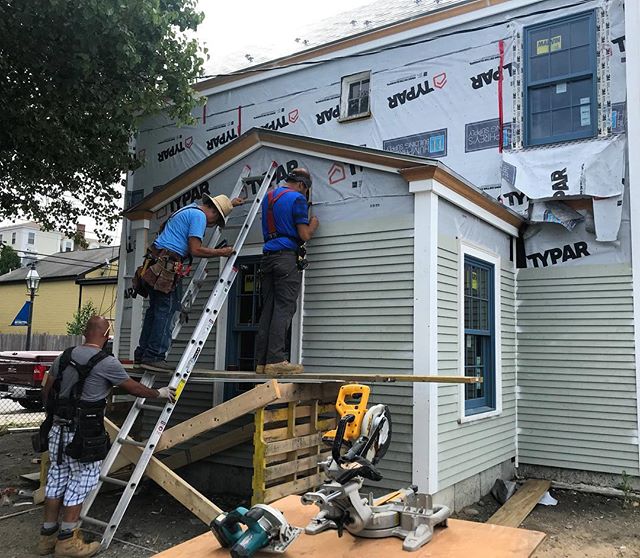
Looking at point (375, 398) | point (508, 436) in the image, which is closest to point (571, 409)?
point (508, 436)

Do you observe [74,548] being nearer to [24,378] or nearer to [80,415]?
[80,415]

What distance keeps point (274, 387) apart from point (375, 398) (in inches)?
57.3

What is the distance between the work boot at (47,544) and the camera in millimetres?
4656

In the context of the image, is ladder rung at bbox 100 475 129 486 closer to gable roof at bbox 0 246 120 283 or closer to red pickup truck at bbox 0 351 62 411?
red pickup truck at bbox 0 351 62 411

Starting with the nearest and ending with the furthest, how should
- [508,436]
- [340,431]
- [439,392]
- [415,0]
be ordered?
[340,431] < [439,392] < [508,436] < [415,0]

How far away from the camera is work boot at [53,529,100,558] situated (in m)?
4.44

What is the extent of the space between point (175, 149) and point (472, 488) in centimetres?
757

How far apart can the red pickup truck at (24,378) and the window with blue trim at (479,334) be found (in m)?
9.42

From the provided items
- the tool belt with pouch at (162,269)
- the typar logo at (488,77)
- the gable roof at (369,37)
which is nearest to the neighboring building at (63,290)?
the gable roof at (369,37)

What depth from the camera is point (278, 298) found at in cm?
571

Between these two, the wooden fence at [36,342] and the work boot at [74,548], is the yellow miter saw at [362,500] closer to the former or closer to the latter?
the work boot at [74,548]

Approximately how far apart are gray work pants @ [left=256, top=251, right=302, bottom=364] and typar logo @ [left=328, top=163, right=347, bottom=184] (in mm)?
1084

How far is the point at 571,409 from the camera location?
7.36 m

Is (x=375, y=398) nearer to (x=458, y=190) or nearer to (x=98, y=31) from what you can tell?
(x=458, y=190)
